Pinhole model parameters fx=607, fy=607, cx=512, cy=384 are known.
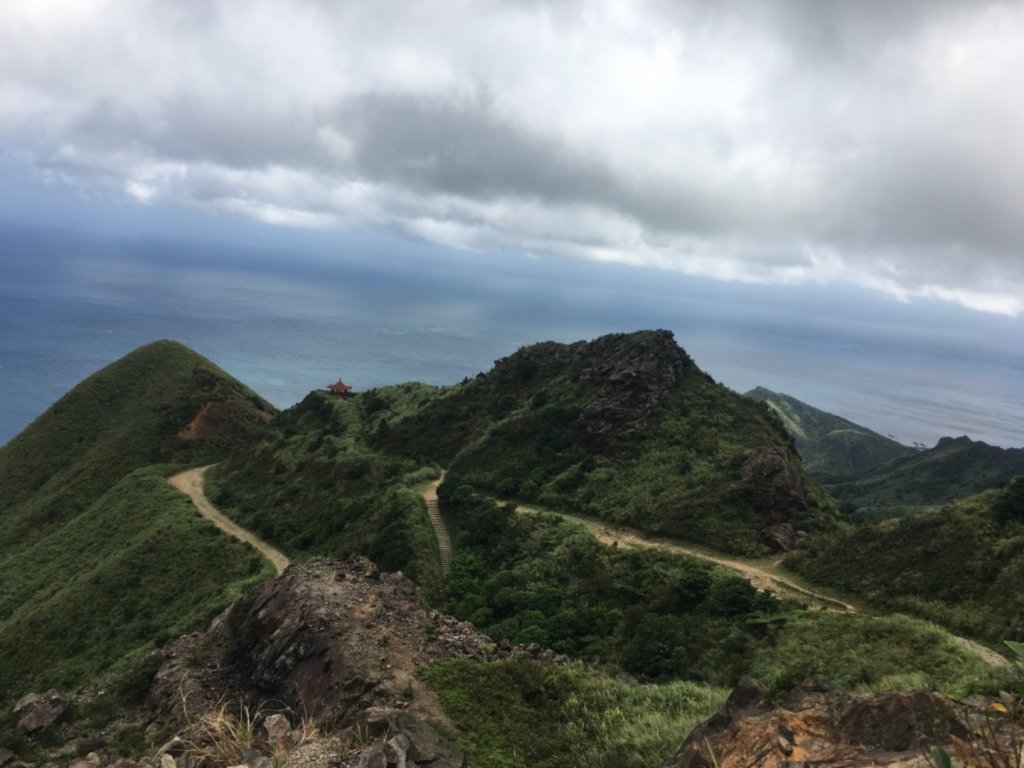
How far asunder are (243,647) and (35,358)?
18325 cm

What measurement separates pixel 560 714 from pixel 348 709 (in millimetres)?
5267

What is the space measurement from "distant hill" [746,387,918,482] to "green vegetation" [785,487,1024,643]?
3756 inches

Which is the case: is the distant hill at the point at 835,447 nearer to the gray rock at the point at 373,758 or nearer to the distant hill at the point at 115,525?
the distant hill at the point at 115,525

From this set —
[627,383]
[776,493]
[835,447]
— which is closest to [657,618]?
[776,493]

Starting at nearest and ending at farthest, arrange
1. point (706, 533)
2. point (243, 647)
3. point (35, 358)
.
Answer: point (243, 647) < point (706, 533) < point (35, 358)

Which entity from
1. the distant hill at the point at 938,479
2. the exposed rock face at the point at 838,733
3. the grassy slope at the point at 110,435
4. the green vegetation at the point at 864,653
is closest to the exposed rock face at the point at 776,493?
the green vegetation at the point at 864,653

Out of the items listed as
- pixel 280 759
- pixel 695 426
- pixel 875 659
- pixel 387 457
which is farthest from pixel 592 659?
pixel 387 457

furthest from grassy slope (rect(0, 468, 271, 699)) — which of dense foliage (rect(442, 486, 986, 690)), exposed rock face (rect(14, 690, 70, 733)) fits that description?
dense foliage (rect(442, 486, 986, 690))

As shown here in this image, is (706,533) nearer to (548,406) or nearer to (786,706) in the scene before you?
(548,406)

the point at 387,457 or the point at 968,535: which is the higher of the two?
the point at 968,535

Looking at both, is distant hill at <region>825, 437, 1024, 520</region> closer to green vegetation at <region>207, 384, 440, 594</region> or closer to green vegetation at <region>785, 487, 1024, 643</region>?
green vegetation at <region>785, 487, 1024, 643</region>

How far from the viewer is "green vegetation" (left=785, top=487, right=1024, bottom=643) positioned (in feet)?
75.1

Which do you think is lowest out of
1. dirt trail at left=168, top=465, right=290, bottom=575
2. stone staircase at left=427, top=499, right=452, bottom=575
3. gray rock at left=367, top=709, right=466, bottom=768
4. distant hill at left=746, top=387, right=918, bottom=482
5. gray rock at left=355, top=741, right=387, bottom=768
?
distant hill at left=746, top=387, right=918, bottom=482

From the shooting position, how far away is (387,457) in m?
52.2
